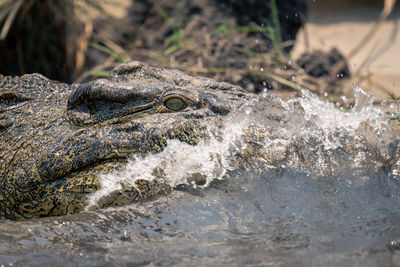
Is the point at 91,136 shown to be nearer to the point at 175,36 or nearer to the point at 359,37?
the point at 175,36

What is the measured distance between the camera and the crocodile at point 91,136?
2.80 m

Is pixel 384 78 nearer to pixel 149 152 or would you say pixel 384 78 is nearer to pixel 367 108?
pixel 367 108

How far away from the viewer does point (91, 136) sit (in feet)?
9.34

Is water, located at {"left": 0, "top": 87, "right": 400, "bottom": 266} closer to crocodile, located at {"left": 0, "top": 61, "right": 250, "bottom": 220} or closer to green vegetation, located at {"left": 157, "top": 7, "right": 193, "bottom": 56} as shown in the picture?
crocodile, located at {"left": 0, "top": 61, "right": 250, "bottom": 220}

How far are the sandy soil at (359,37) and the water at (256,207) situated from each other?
228 cm

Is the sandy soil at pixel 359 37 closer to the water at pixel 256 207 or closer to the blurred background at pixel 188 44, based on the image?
the blurred background at pixel 188 44

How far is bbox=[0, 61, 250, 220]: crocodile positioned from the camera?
9.19ft

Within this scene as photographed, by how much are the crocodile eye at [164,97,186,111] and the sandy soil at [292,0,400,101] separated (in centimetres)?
280

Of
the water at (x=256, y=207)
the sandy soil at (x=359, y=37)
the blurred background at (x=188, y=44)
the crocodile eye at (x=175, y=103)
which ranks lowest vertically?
the water at (x=256, y=207)

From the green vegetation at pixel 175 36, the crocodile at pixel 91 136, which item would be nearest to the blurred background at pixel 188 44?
the green vegetation at pixel 175 36

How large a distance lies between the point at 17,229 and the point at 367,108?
2236 millimetres

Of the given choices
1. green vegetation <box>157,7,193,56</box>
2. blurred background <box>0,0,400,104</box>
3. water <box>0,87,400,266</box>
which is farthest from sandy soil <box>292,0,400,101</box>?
water <box>0,87,400,266</box>

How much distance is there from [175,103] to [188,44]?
343 centimetres

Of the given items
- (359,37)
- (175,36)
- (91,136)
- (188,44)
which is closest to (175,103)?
(91,136)
